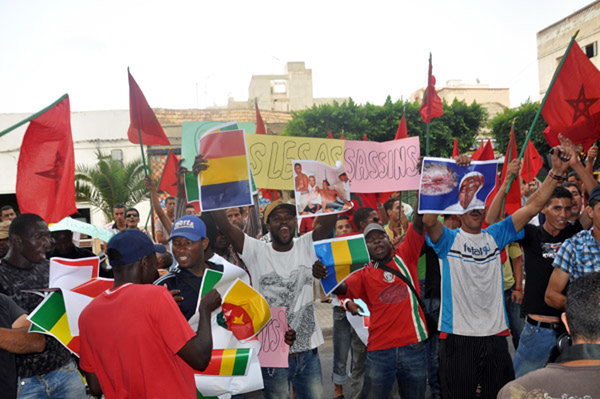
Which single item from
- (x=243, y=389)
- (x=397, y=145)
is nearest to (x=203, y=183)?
(x=243, y=389)

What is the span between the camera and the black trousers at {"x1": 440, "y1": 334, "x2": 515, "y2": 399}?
376 centimetres

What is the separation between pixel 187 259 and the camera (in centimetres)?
332

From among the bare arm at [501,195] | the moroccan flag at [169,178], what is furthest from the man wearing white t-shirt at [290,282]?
the moroccan flag at [169,178]

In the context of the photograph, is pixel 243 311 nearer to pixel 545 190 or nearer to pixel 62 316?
pixel 62 316

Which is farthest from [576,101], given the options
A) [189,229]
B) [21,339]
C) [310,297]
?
[21,339]

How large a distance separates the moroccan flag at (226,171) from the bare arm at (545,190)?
82.1 inches

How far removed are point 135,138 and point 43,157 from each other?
1.41 m

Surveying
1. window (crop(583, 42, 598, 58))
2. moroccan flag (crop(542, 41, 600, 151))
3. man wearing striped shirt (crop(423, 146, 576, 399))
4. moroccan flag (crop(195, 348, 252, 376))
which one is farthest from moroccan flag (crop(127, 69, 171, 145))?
window (crop(583, 42, 598, 58))

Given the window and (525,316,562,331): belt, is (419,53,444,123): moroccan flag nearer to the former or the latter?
(525,316,562,331): belt

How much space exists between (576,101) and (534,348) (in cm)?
256

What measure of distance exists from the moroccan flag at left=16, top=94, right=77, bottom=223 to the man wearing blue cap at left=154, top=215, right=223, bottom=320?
209 centimetres

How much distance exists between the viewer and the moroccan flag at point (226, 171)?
395 cm

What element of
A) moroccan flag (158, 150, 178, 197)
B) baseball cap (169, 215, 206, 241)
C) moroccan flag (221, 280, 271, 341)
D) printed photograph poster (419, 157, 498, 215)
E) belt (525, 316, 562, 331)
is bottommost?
belt (525, 316, 562, 331)

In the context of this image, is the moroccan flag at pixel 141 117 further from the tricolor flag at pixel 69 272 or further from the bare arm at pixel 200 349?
the bare arm at pixel 200 349
